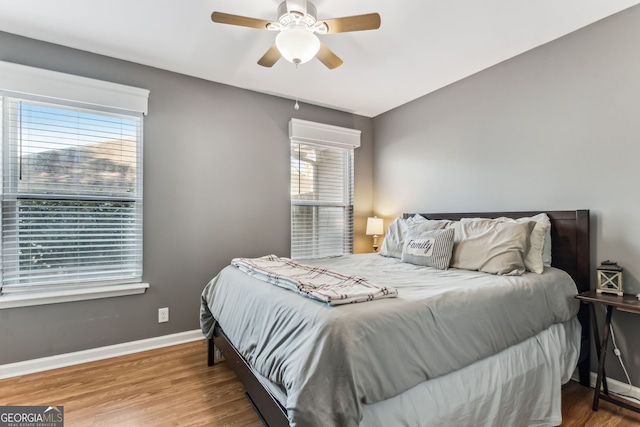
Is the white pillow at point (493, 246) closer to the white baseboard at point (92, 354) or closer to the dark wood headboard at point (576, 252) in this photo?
the dark wood headboard at point (576, 252)

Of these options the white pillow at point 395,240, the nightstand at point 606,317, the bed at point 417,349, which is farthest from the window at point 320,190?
the nightstand at point 606,317

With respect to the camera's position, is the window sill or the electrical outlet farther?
the electrical outlet

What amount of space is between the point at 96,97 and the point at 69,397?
2.26 meters

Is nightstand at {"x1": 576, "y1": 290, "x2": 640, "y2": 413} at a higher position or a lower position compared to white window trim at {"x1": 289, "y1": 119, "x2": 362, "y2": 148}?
lower

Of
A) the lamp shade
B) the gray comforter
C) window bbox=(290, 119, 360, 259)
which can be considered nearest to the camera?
the gray comforter

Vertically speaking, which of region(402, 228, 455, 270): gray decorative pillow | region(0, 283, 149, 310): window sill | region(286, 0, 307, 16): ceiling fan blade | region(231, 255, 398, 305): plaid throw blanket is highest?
region(286, 0, 307, 16): ceiling fan blade

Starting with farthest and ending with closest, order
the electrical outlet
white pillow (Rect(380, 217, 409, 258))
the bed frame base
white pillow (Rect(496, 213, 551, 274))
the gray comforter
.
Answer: white pillow (Rect(380, 217, 409, 258)), the electrical outlet, white pillow (Rect(496, 213, 551, 274)), the bed frame base, the gray comforter

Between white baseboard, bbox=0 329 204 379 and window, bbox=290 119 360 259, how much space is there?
142 centimetres

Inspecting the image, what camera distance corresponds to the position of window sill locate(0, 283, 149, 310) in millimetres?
2297

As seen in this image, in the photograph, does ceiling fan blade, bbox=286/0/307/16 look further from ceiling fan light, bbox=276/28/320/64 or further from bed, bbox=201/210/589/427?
bed, bbox=201/210/589/427

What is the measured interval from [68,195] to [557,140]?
395 centimetres

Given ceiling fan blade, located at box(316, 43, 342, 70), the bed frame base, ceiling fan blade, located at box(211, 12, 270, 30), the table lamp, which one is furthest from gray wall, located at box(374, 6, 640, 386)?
the bed frame base

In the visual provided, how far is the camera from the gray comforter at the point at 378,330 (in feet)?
3.69

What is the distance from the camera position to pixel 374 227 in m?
3.89
